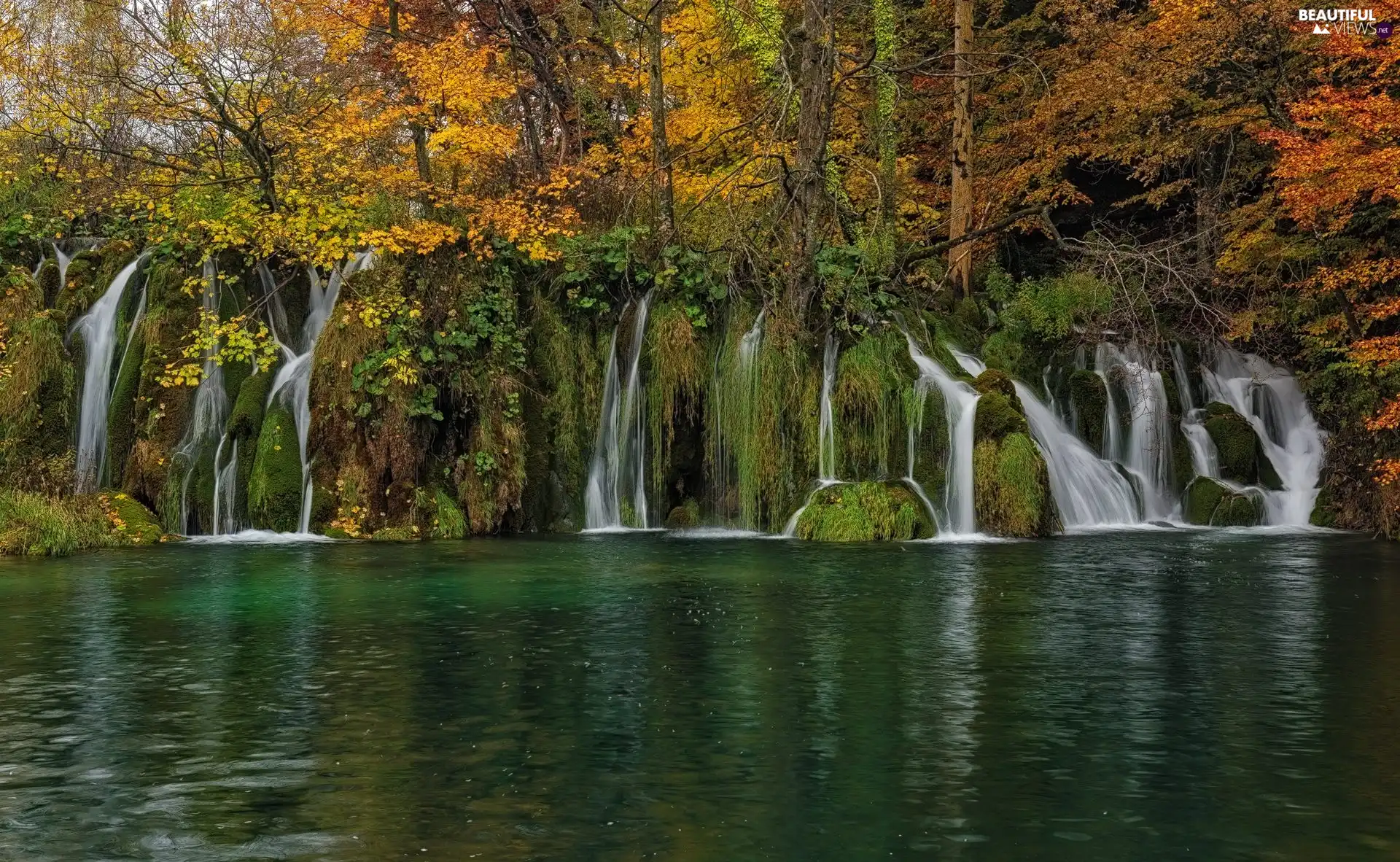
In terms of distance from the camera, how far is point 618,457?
21.6m

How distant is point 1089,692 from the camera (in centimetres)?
920

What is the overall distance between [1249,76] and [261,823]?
2012 cm

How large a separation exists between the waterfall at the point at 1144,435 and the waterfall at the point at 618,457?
7.03m

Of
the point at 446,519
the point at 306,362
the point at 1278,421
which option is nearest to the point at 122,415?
the point at 306,362

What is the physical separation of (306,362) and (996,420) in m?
9.64

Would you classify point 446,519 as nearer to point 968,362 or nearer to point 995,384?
point 995,384

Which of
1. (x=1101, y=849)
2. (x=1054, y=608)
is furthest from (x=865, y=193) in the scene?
(x=1101, y=849)

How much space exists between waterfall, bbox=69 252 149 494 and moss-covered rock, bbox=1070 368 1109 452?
13897mm

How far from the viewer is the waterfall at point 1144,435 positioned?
22.2 m

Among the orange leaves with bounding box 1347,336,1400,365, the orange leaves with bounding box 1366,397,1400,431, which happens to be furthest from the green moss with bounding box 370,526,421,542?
the orange leaves with bounding box 1347,336,1400,365

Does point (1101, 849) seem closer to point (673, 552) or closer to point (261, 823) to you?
point (261, 823)

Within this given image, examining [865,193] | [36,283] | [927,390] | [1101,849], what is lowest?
[1101,849]

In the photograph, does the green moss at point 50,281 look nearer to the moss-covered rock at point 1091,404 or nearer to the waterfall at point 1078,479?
the waterfall at point 1078,479

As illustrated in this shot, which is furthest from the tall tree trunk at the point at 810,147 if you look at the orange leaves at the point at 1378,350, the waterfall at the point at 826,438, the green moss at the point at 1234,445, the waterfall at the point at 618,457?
the orange leaves at the point at 1378,350
